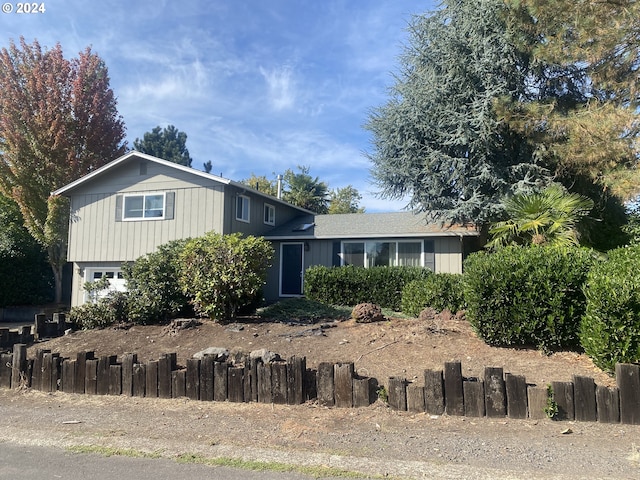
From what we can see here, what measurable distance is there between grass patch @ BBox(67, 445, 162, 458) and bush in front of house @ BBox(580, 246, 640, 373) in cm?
516

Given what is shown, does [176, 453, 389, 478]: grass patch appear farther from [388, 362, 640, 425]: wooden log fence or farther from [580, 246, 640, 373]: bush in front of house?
[580, 246, 640, 373]: bush in front of house

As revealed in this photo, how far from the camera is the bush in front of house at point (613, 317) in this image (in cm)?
521

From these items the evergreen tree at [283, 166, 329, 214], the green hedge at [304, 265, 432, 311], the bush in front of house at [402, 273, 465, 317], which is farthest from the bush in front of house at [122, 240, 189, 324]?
the evergreen tree at [283, 166, 329, 214]

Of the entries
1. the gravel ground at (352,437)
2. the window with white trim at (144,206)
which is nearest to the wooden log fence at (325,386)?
the gravel ground at (352,437)

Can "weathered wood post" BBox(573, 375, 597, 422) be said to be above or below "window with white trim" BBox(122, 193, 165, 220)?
below

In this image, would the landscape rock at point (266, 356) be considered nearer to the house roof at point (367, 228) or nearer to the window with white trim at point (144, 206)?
the house roof at point (367, 228)

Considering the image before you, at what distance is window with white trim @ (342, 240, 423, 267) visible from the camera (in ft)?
49.1

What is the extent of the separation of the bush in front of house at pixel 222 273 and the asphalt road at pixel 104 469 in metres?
5.09

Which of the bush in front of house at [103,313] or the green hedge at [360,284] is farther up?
the green hedge at [360,284]

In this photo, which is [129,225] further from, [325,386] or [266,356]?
[325,386]

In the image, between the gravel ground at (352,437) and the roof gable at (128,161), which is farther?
the roof gable at (128,161)

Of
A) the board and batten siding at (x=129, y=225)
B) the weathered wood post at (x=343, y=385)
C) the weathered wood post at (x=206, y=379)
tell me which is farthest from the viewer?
the board and batten siding at (x=129, y=225)

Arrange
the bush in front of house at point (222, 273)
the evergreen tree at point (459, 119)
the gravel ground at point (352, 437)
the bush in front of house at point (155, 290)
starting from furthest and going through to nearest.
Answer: the evergreen tree at point (459, 119)
the bush in front of house at point (155, 290)
the bush in front of house at point (222, 273)
the gravel ground at point (352, 437)

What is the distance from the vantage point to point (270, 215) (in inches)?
688
